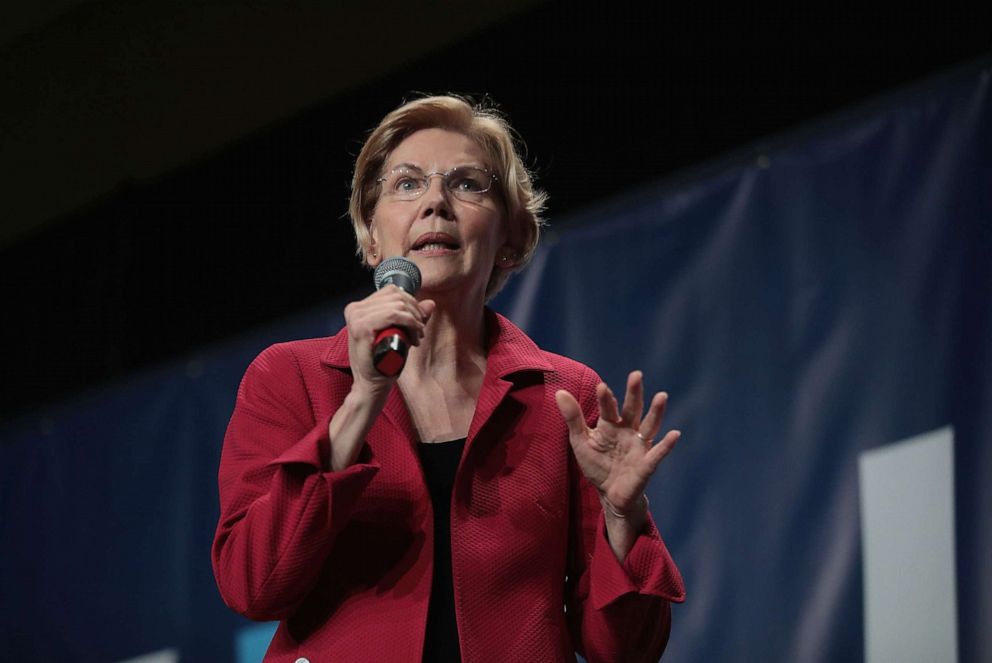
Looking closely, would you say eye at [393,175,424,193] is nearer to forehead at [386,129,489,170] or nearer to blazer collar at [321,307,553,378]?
forehead at [386,129,489,170]

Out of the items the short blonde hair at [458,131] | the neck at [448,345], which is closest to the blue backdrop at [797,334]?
the short blonde hair at [458,131]

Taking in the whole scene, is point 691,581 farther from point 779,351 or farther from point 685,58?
point 685,58

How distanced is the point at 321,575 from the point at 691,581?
4.47ft

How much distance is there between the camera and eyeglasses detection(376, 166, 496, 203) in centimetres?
185

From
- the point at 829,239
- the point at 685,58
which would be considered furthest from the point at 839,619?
Result: the point at 685,58

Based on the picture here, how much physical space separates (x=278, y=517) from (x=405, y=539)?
0.19 meters

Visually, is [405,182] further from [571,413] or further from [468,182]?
[571,413]

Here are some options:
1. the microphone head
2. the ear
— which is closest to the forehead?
the ear

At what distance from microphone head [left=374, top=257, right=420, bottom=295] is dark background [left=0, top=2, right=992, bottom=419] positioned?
1.53 metres

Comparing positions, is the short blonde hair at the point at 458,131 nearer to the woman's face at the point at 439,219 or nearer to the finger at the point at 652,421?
the woman's face at the point at 439,219

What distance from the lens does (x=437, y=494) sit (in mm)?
1607

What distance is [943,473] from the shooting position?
7.93 ft

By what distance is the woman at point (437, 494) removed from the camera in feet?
4.77

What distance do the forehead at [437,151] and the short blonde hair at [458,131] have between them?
0.01m
